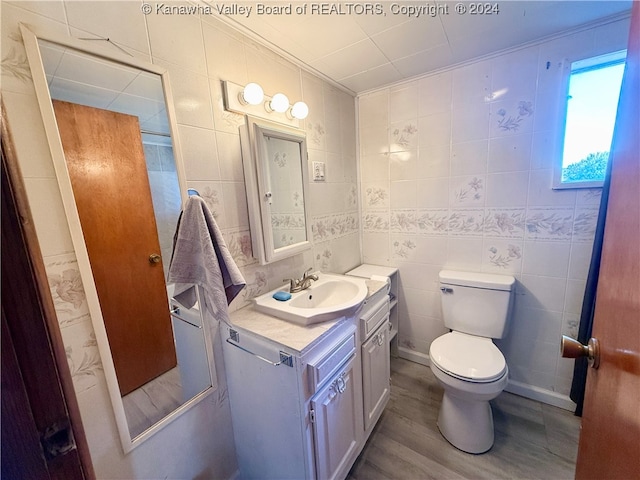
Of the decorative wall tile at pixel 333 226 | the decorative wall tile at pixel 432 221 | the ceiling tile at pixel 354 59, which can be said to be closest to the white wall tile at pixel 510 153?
the decorative wall tile at pixel 432 221

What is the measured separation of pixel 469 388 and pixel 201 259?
55.6 inches

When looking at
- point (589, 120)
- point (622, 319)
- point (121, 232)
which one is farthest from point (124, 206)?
point (589, 120)

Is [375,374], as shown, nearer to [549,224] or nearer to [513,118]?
[549,224]

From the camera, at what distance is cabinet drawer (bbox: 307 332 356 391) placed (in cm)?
100

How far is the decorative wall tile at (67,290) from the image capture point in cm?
77

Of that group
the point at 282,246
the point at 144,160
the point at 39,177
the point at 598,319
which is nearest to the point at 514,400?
the point at 598,319

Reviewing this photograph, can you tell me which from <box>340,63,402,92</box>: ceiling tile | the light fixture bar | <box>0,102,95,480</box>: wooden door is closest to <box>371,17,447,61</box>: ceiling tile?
<box>340,63,402,92</box>: ceiling tile

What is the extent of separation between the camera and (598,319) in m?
0.63

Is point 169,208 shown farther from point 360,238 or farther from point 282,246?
point 360,238

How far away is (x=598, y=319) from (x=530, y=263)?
118 centimetres

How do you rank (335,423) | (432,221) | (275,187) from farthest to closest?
(432,221) < (275,187) < (335,423)

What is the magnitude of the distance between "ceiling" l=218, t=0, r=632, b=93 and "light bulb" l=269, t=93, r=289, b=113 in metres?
0.27

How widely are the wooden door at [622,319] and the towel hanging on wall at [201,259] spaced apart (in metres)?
1.03

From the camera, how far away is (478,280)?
1.68m
